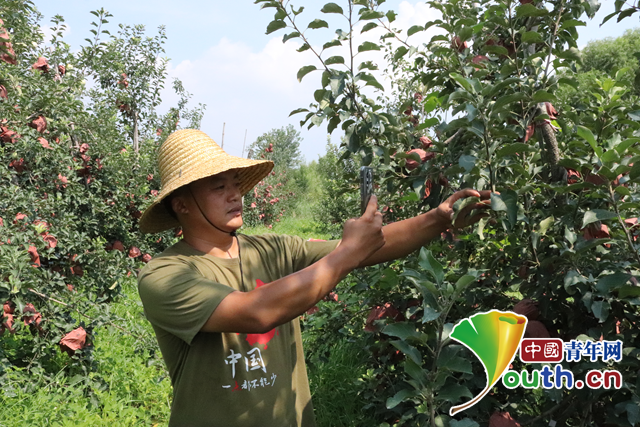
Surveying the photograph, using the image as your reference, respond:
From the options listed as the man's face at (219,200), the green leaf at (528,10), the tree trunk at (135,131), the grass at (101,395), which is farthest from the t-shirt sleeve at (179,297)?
the tree trunk at (135,131)

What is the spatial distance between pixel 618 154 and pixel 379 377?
4.45ft

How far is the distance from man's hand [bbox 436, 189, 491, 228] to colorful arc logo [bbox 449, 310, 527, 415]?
267 mm

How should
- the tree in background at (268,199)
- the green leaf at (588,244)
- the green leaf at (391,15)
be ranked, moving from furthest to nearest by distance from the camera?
the tree in background at (268,199) < the green leaf at (391,15) < the green leaf at (588,244)

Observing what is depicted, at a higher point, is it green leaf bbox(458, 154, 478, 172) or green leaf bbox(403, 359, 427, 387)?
green leaf bbox(458, 154, 478, 172)

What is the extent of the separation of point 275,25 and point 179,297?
0.90 meters

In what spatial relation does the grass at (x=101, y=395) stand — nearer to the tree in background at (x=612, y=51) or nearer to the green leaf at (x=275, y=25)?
the green leaf at (x=275, y=25)

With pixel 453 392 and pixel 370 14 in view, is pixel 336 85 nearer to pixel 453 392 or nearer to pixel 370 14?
pixel 370 14

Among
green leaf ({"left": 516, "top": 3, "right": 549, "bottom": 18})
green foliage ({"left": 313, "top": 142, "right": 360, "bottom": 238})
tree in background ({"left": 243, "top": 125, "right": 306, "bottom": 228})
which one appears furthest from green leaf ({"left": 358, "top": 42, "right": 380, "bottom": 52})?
tree in background ({"left": 243, "top": 125, "right": 306, "bottom": 228})

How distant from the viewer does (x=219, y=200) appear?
4.61 ft

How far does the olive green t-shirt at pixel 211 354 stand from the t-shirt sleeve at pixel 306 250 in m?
0.19

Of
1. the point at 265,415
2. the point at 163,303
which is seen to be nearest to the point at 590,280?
the point at 265,415

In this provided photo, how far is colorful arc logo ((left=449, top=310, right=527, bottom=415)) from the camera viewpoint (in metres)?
1.40

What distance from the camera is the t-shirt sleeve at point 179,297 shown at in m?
1.13

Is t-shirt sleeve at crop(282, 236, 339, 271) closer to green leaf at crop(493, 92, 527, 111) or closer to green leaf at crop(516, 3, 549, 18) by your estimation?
green leaf at crop(493, 92, 527, 111)
